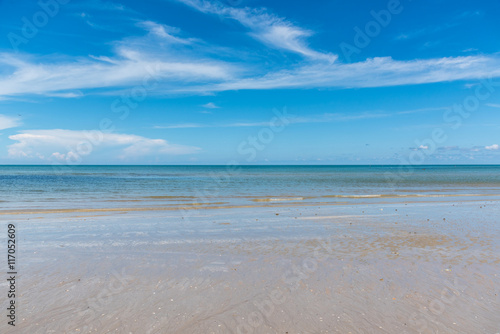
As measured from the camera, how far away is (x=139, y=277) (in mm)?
8344

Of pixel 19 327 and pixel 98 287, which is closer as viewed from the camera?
pixel 19 327

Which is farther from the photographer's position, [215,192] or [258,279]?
[215,192]

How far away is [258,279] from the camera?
8.21 metres

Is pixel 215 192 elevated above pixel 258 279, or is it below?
below

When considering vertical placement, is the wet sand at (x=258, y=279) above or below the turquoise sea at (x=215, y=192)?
above

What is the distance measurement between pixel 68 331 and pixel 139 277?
2.62m

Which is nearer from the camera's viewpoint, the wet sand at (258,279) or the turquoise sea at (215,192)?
the wet sand at (258,279)

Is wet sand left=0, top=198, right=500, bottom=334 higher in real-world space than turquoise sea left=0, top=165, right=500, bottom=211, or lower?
higher

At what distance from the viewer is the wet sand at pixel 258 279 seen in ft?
19.9

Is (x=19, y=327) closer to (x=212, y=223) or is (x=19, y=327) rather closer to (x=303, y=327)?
(x=303, y=327)

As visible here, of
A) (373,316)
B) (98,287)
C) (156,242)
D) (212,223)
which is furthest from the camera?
(212,223)

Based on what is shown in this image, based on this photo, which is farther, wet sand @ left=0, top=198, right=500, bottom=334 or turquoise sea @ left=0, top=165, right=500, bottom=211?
turquoise sea @ left=0, top=165, right=500, bottom=211

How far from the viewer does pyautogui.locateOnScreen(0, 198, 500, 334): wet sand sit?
6.07 metres

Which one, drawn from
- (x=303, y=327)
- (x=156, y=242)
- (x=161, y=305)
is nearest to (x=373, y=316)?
(x=303, y=327)
